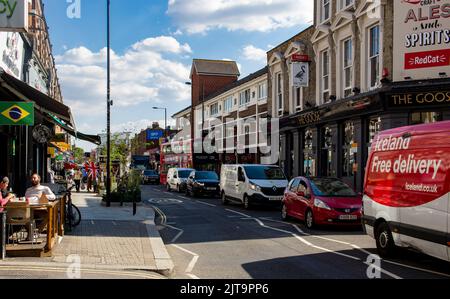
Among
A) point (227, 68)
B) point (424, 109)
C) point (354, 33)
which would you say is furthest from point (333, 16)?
point (227, 68)

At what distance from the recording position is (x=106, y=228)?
45.2 ft

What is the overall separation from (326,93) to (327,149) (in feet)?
9.95

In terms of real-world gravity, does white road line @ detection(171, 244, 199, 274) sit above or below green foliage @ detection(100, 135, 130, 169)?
below

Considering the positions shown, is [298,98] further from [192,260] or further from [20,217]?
[20,217]

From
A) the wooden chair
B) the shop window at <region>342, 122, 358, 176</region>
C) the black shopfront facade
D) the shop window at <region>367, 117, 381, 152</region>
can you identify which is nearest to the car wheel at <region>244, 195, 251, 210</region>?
the black shopfront facade

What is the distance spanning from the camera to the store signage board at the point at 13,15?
11250 mm

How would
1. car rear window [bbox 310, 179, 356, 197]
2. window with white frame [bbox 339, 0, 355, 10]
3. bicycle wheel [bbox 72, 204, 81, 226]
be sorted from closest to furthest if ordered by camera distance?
bicycle wheel [bbox 72, 204, 81, 226] → car rear window [bbox 310, 179, 356, 197] → window with white frame [bbox 339, 0, 355, 10]

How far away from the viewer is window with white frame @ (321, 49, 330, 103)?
1100 inches

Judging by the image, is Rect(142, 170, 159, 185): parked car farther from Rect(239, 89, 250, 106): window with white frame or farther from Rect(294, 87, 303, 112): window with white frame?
Rect(294, 87, 303, 112): window with white frame

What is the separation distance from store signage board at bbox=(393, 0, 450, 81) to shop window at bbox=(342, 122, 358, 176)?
4.54 m

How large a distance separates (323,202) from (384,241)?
453cm

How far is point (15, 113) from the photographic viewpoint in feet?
41.1

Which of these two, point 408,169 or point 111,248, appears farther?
point 111,248

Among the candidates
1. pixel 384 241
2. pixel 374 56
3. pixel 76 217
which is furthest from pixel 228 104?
pixel 384 241
